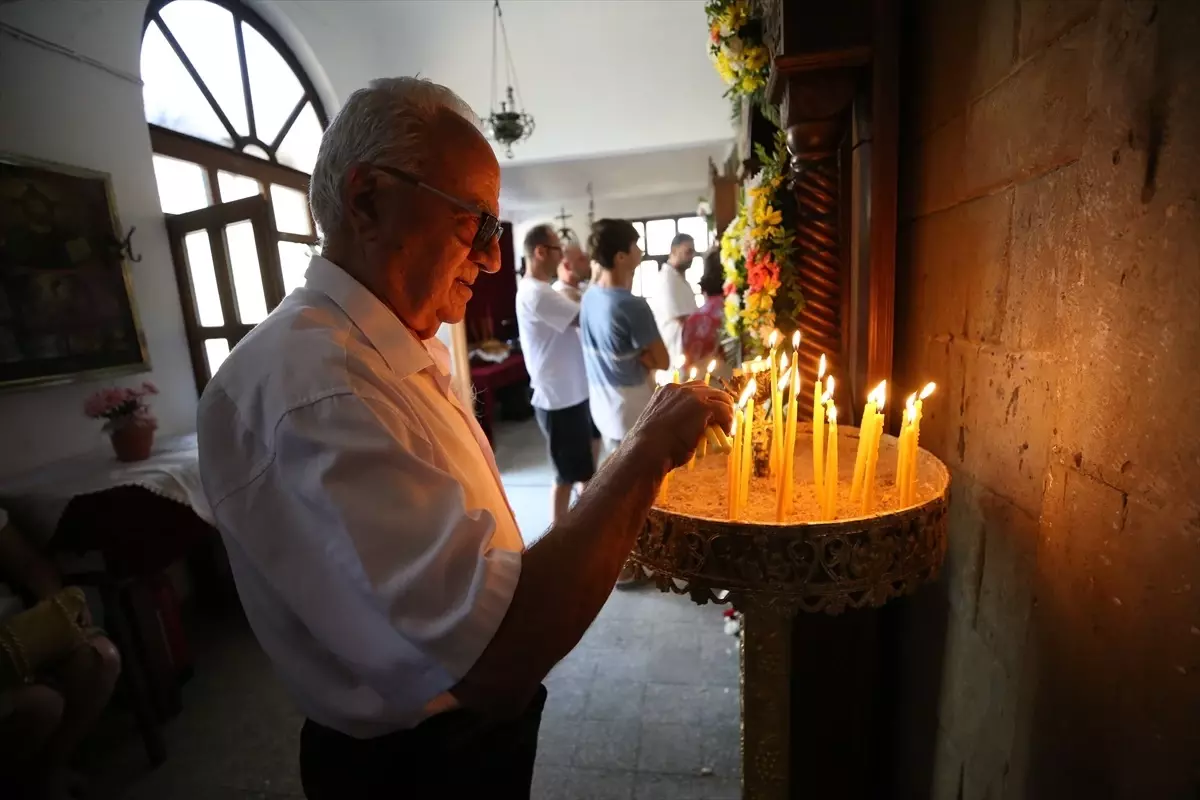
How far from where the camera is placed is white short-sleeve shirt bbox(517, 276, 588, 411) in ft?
11.6

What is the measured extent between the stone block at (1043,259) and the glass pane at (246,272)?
3.57m

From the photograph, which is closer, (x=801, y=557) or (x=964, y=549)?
(x=801, y=557)

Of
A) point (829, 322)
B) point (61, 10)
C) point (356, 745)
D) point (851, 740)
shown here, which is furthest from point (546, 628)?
point (61, 10)

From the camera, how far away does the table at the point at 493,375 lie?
700 cm

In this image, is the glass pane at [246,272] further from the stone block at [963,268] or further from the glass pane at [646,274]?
the glass pane at [646,274]

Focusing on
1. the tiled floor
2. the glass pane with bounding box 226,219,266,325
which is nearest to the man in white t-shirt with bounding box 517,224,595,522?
the tiled floor

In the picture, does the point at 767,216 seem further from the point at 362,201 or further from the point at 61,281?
the point at 61,281

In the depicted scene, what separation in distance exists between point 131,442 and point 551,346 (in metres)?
2.06

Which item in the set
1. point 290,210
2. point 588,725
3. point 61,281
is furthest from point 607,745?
point 290,210

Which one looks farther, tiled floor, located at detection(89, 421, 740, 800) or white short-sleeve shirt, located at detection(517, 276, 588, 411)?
white short-sleeve shirt, located at detection(517, 276, 588, 411)

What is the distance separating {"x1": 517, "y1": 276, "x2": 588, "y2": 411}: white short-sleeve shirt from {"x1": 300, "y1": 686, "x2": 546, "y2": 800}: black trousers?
8.42 ft

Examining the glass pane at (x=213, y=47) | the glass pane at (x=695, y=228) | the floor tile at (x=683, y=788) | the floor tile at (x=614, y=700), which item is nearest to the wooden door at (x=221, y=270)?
the glass pane at (x=213, y=47)

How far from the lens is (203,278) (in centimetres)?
351

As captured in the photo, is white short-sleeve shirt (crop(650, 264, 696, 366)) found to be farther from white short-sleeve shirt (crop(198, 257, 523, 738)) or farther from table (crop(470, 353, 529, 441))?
white short-sleeve shirt (crop(198, 257, 523, 738))
